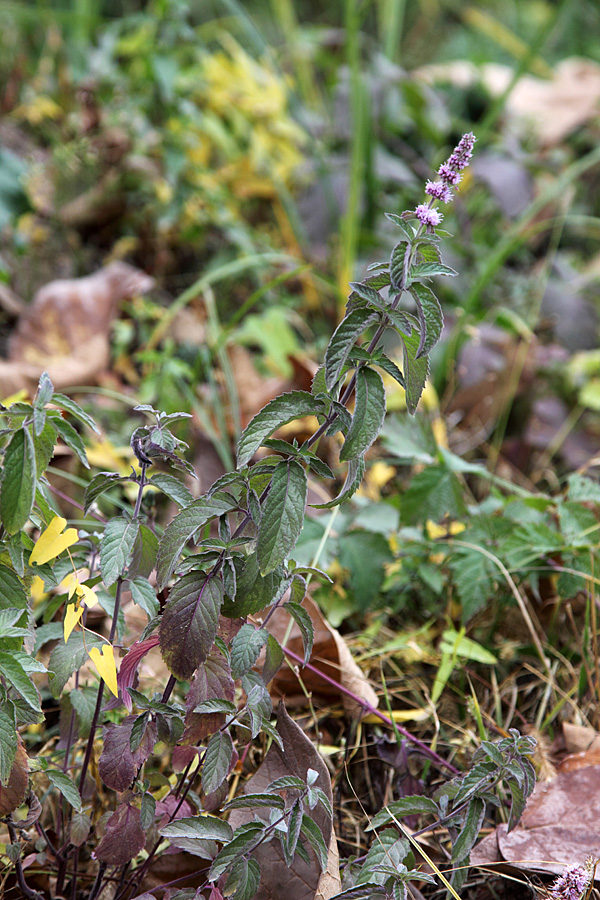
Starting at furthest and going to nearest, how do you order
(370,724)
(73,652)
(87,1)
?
(87,1), (370,724), (73,652)

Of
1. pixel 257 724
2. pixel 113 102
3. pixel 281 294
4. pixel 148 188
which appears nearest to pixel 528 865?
pixel 257 724

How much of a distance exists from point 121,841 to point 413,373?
0.53 meters

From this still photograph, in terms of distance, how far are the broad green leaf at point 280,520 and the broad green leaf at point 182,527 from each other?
5 cm

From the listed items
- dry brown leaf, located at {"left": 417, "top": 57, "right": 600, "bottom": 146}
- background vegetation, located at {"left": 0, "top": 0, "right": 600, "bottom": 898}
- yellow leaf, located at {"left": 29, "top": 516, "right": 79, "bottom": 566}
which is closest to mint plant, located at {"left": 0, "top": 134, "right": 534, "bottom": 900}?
yellow leaf, located at {"left": 29, "top": 516, "right": 79, "bottom": 566}

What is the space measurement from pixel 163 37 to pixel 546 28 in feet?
3.67

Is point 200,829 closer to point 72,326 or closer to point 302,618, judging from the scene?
point 302,618

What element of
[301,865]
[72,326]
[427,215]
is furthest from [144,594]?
[72,326]

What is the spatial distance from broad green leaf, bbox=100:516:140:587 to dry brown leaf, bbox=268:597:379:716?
40 centimetres

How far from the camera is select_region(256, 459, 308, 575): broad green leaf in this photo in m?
0.63

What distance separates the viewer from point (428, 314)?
676mm

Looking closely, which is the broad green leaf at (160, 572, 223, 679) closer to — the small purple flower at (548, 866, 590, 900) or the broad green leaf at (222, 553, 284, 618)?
the broad green leaf at (222, 553, 284, 618)

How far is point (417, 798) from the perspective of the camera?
31.0 inches

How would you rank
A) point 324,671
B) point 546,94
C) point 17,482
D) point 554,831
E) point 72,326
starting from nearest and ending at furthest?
point 17,482 < point 554,831 < point 324,671 < point 72,326 < point 546,94

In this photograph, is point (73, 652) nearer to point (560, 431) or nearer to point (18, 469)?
point (18, 469)
